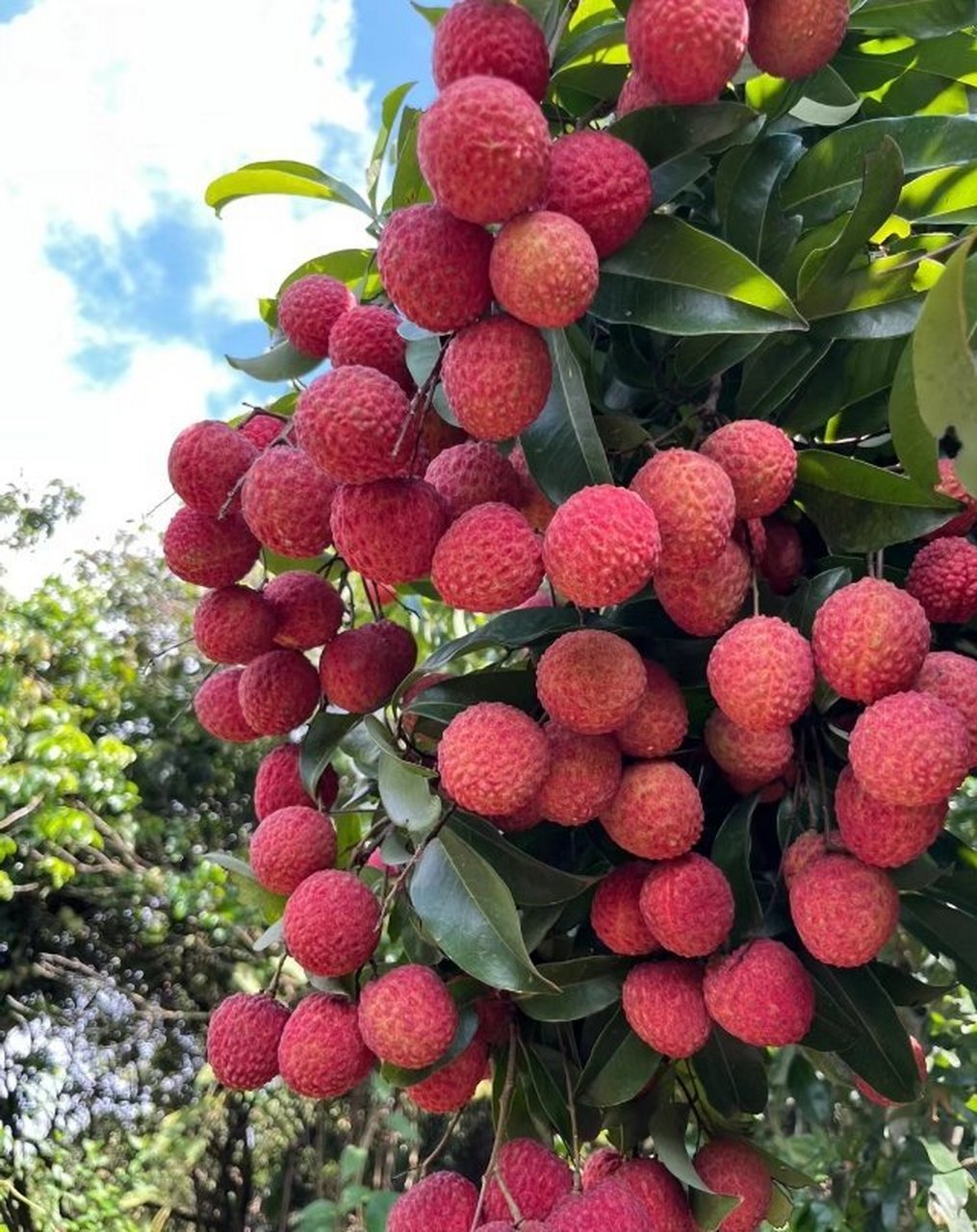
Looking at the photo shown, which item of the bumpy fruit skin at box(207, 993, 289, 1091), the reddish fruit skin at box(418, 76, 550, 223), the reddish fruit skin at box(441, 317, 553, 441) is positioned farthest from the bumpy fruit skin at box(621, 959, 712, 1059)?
the reddish fruit skin at box(418, 76, 550, 223)

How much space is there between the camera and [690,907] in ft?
2.11

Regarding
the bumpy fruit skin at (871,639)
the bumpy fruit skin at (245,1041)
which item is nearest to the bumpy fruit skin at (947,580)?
the bumpy fruit skin at (871,639)

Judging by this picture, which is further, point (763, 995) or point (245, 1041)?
point (245, 1041)

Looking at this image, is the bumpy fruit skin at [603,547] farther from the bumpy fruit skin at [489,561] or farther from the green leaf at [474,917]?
the green leaf at [474,917]

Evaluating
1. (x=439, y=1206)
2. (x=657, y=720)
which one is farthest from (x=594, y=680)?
(x=439, y=1206)

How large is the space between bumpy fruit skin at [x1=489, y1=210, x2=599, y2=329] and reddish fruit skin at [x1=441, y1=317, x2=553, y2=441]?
20mm

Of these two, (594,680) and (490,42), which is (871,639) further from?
(490,42)

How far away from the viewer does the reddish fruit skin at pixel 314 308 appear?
79 cm

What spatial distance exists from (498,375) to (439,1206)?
533 mm

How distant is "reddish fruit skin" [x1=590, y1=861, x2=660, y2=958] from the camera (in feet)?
2.31

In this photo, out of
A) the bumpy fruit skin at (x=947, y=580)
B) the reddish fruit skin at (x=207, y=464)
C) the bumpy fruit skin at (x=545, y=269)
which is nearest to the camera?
the bumpy fruit skin at (x=545, y=269)

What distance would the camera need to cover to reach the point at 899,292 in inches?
24.9

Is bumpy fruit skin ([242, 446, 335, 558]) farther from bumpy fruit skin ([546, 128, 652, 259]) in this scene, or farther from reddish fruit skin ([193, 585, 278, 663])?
bumpy fruit skin ([546, 128, 652, 259])

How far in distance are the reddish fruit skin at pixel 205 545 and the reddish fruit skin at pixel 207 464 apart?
1cm
